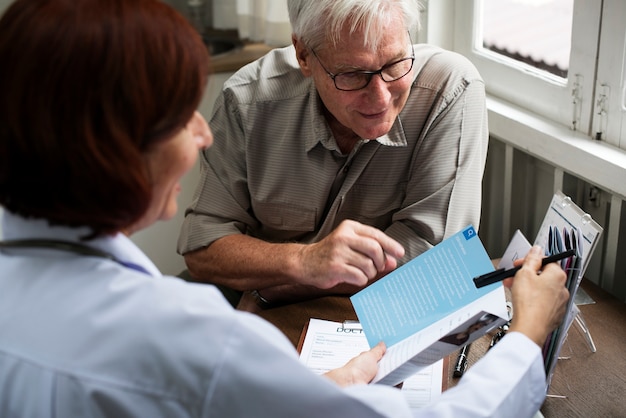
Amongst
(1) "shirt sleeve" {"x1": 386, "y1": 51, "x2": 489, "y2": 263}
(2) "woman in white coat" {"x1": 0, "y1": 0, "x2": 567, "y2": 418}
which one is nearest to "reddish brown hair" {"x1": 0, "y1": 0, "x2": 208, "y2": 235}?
(2) "woman in white coat" {"x1": 0, "y1": 0, "x2": 567, "y2": 418}

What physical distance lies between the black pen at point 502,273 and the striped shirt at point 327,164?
1.30ft

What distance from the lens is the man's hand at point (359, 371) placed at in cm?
127

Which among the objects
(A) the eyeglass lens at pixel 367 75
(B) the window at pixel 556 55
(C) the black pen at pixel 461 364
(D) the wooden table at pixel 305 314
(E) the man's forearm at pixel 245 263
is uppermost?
(A) the eyeglass lens at pixel 367 75

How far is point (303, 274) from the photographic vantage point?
158cm

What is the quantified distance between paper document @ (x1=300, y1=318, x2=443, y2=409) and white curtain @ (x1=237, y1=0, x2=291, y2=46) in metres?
1.28

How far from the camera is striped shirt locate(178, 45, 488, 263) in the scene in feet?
5.65

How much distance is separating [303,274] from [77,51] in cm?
85

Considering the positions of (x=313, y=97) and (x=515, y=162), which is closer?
(x=313, y=97)

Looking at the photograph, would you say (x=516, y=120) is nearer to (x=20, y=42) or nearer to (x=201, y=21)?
(x=201, y=21)

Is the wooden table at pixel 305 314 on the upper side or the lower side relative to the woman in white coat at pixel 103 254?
lower

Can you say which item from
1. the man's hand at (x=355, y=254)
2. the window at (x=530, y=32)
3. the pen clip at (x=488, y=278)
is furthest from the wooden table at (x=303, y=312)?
the window at (x=530, y=32)

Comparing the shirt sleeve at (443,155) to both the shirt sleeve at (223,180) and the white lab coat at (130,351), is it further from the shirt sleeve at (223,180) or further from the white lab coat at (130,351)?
the white lab coat at (130,351)

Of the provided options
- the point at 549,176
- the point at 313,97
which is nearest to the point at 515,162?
the point at 549,176

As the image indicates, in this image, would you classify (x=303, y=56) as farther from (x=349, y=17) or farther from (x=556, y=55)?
(x=556, y=55)
